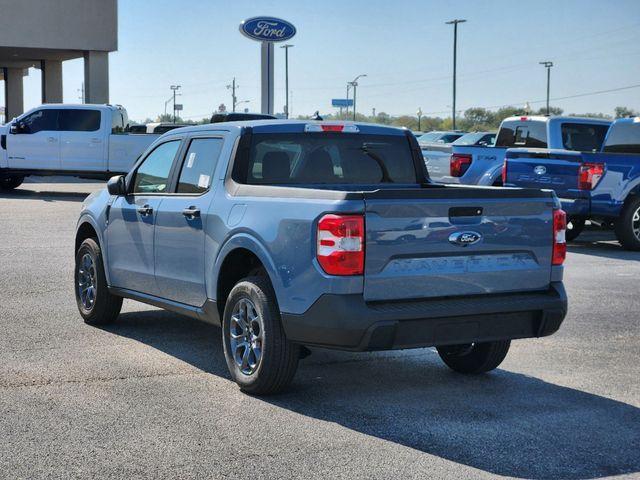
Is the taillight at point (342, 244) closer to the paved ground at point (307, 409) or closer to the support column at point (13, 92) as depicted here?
the paved ground at point (307, 409)

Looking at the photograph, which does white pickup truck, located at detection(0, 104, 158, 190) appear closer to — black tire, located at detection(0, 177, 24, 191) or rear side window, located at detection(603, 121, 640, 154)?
black tire, located at detection(0, 177, 24, 191)

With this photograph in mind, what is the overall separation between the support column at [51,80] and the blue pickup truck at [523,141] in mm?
35652

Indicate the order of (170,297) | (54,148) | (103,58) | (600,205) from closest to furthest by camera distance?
(170,297)
(600,205)
(54,148)
(103,58)

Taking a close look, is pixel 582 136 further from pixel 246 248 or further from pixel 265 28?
pixel 265 28

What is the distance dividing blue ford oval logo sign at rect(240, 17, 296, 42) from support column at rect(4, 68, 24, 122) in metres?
21.1

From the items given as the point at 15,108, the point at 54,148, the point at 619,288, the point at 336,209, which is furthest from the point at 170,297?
the point at 15,108

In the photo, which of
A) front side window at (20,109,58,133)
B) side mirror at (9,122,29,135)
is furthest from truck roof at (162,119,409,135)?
side mirror at (9,122,29,135)

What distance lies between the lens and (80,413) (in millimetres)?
5992

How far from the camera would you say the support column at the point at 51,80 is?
166 feet

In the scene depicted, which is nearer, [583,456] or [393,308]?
[583,456]

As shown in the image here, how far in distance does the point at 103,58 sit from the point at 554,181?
30733mm

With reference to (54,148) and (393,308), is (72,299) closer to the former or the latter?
(393,308)

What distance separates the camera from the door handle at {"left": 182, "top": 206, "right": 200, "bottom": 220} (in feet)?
23.5

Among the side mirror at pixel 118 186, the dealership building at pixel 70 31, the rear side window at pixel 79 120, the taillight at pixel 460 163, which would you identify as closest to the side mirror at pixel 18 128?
the rear side window at pixel 79 120
